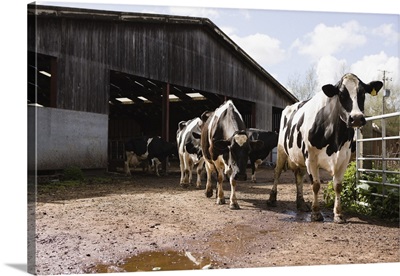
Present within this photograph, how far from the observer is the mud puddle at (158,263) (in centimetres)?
353

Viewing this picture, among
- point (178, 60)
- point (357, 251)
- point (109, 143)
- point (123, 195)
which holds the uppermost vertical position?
point (178, 60)

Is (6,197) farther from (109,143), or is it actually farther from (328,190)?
(328,190)

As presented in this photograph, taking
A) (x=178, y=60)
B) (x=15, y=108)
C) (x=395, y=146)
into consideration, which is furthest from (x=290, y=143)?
(x=15, y=108)

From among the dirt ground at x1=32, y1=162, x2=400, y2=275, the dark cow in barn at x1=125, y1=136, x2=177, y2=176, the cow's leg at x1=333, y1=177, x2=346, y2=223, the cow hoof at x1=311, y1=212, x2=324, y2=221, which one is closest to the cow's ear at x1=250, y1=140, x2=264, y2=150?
the dirt ground at x1=32, y1=162, x2=400, y2=275

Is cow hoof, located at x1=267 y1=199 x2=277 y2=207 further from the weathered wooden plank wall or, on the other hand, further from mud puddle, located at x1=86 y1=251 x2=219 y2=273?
mud puddle, located at x1=86 y1=251 x2=219 y2=273

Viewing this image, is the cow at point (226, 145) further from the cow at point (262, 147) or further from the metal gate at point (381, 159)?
the metal gate at point (381, 159)

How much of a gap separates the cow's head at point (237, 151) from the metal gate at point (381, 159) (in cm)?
139

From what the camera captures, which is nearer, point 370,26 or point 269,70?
point 370,26

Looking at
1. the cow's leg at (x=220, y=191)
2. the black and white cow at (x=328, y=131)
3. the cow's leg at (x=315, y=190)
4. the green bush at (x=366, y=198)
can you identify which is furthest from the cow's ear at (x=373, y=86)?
the cow's leg at (x=220, y=191)

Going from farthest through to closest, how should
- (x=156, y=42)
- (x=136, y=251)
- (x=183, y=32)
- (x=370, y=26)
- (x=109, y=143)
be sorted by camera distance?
1. (x=156, y=42)
2. (x=183, y=32)
3. (x=109, y=143)
4. (x=370, y=26)
5. (x=136, y=251)

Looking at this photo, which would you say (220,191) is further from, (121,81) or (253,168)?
(121,81)

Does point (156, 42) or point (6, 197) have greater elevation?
point (156, 42)

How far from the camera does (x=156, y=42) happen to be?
7.13 m

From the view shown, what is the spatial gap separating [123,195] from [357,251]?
253 cm
